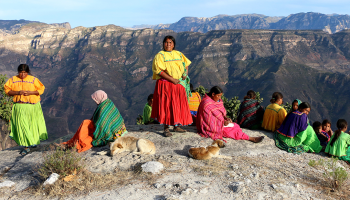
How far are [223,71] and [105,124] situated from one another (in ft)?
491

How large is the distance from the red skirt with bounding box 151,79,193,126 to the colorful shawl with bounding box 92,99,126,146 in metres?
1.07

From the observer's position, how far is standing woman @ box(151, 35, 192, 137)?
19.1 feet

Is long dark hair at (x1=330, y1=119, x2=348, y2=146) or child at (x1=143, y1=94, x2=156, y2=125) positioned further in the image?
child at (x1=143, y1=94, x2=156, y2=125)

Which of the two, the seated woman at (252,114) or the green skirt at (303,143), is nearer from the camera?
the green skirt at (303,143)

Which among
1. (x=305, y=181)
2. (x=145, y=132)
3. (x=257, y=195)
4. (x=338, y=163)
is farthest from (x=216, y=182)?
(x=338, y=163)

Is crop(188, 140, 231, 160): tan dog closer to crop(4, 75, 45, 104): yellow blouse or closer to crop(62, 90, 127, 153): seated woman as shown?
crop(62, 90, 127, 153): seated woman

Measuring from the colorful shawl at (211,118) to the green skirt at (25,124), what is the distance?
13.7 feet

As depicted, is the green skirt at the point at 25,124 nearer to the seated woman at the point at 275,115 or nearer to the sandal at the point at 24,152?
the sandal at the point at 24,152

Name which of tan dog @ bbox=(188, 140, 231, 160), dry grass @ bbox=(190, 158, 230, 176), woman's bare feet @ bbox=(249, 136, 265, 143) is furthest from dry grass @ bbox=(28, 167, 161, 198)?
woman's bare feet @ bbox=(249, 136, 265, 143)

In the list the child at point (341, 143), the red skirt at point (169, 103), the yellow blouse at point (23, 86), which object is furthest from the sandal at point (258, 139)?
the yellow blouse at point (23, 86)

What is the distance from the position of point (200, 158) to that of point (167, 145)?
1.14 meters

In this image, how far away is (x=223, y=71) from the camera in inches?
5935

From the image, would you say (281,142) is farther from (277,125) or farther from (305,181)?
(305,181)

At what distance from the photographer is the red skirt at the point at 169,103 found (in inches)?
233
